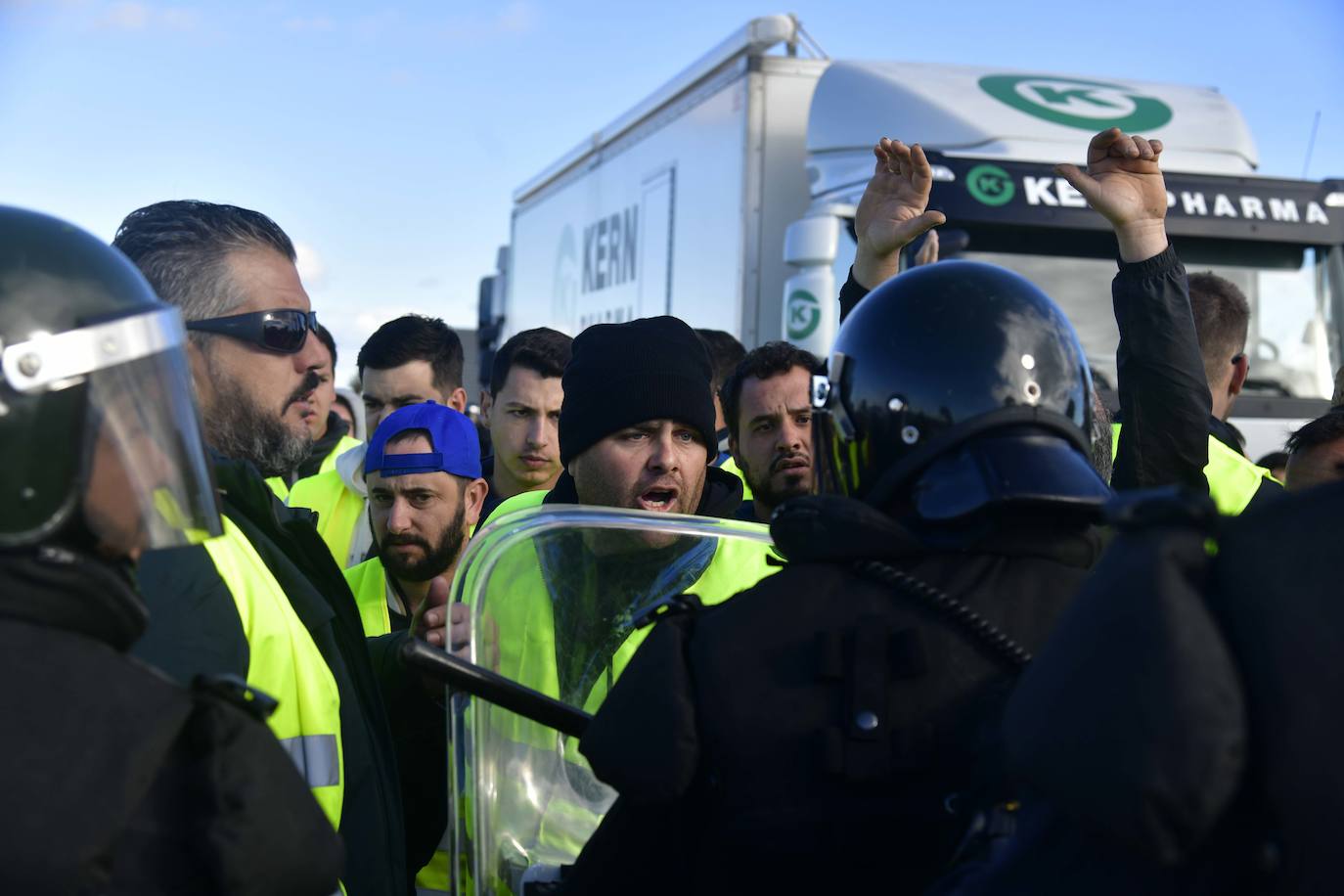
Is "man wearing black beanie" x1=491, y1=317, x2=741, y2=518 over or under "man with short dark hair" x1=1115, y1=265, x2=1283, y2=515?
under

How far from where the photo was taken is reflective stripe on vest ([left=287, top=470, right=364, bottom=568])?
4.83 meters

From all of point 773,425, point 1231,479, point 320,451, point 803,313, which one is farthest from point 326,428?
point 1231,479

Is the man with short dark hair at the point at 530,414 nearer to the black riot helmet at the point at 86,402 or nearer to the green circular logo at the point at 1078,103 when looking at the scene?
the black riot helmet at the point at 86,402

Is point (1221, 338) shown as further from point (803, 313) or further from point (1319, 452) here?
point (803, 313)

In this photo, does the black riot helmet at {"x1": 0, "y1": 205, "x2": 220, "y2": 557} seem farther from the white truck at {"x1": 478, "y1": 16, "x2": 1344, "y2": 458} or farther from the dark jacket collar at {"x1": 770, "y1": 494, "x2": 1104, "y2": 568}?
the white truck at {"x1": 478, "y1": 16, "x2": 1344, "y2": 458}

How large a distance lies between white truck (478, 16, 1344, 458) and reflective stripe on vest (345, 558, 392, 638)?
143 inches

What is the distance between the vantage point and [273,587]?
2.21 meters

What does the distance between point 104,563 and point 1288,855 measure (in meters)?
1.18

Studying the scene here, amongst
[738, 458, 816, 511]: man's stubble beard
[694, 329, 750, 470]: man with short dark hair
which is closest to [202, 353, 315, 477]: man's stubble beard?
[738, 458, 816, 511]: man's stubble beard

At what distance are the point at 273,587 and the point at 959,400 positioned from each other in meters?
1.20

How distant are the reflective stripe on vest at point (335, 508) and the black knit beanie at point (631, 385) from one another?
5.17 ft

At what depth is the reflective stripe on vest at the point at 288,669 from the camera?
209 cm

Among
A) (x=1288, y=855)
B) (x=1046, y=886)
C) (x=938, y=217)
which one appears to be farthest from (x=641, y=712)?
(x=938, y=217)

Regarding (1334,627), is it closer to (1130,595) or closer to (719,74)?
(1130,595)
